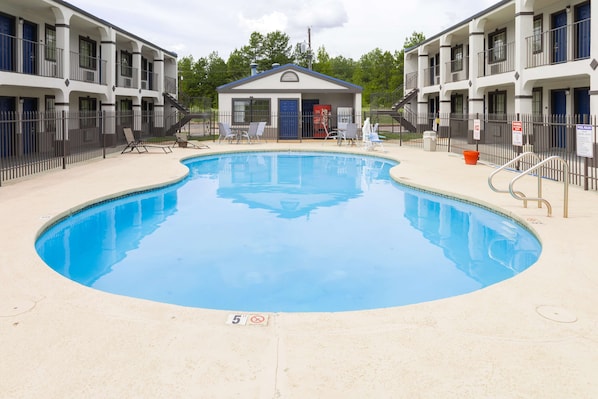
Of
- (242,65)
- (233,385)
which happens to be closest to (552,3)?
(233,385)

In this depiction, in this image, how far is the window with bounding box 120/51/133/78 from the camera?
30188mm

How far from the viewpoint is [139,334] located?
451 centimetres

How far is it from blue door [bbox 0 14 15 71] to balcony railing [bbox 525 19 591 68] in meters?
19.1

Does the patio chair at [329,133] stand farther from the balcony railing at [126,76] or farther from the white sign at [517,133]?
the white sign at [517,133]

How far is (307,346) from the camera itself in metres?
4.29

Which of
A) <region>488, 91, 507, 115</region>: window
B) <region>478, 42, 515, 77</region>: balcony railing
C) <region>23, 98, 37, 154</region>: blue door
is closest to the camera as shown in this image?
<region>23, 98, 37, 154</region>: blue door

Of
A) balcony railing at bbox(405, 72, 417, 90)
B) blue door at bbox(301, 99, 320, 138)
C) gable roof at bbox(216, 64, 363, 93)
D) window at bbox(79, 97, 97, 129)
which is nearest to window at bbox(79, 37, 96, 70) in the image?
window at bbox(79, 97, 97, 129)

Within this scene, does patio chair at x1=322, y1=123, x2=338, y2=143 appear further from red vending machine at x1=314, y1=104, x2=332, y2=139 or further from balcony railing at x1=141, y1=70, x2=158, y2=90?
balcony railing at x1=141, y1=70, x2=158, y2=90

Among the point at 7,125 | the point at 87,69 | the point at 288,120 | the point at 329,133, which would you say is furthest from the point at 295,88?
the point at 7,125

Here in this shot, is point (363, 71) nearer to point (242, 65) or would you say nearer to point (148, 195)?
point (242, 65)

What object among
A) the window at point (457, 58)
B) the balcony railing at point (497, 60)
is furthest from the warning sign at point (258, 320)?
the window at point (457, 58)

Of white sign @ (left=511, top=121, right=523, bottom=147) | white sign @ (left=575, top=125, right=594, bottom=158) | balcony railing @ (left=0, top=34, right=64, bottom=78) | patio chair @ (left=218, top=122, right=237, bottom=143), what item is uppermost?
balcony railing @ (left=0, top=34, right=64, bottom=78)

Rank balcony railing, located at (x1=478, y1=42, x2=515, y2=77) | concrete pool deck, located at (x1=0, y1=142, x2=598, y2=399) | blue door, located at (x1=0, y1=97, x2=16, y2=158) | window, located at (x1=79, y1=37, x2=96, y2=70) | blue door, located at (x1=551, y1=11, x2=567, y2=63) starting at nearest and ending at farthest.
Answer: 1. concrete pool deck, located at (x1=0, y1=142, x2=598, y2=399)
2. blue door, located at (x1=0, y1=97, x2=16, y2=158)
3. blue door, located at (x1=551, y1=11, x2=567, y2=63)
4. balcony railing, located at (x1=478, y1=42, x2=515, y2=77)
5. window, located at (x1=79, y1=37, x2=96, y2=70)

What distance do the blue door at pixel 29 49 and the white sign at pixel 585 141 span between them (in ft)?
62.0
